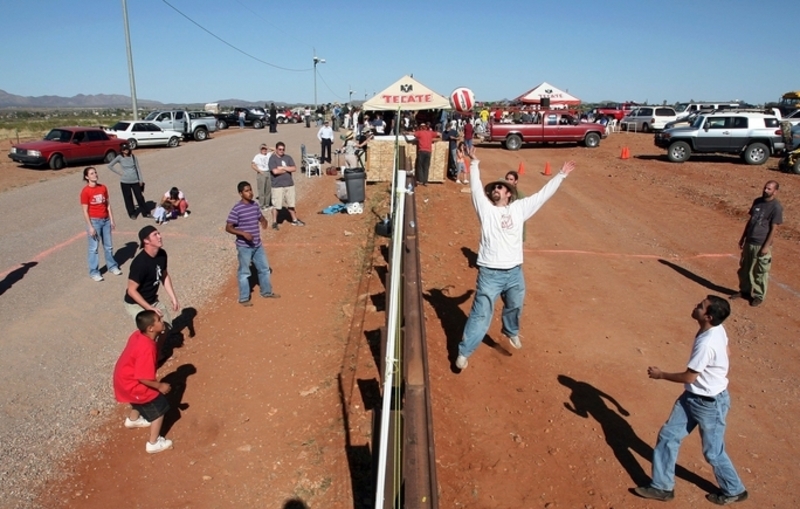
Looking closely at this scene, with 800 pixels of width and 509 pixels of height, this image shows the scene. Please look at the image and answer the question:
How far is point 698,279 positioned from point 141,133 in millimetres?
26456

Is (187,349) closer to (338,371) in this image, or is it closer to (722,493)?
(338,371)

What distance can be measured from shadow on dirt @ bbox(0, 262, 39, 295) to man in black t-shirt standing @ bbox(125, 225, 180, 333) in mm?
4242

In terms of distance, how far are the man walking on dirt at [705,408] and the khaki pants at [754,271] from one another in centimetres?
477

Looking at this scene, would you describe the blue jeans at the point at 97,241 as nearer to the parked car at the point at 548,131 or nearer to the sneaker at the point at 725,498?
the sneaker at the point at 725,498

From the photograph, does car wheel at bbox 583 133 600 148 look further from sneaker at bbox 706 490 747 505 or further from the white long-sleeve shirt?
sneaker at bbox 706 490 747 505

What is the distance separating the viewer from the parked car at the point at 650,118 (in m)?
35.7

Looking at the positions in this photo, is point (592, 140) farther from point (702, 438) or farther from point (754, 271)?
point (702, 438)

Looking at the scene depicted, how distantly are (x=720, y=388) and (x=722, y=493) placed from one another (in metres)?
0.97

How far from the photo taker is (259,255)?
317 inches

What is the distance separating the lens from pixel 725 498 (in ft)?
14.4

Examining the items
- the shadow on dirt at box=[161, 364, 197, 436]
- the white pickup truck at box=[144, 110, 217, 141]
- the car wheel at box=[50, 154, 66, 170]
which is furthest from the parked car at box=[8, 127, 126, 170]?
the shadow on dirt at box=[161, 364, 197, 436]

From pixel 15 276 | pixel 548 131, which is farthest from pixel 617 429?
pixel 548 131

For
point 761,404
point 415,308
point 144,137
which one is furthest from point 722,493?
point 144,137

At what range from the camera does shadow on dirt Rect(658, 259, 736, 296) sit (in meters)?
9.08
